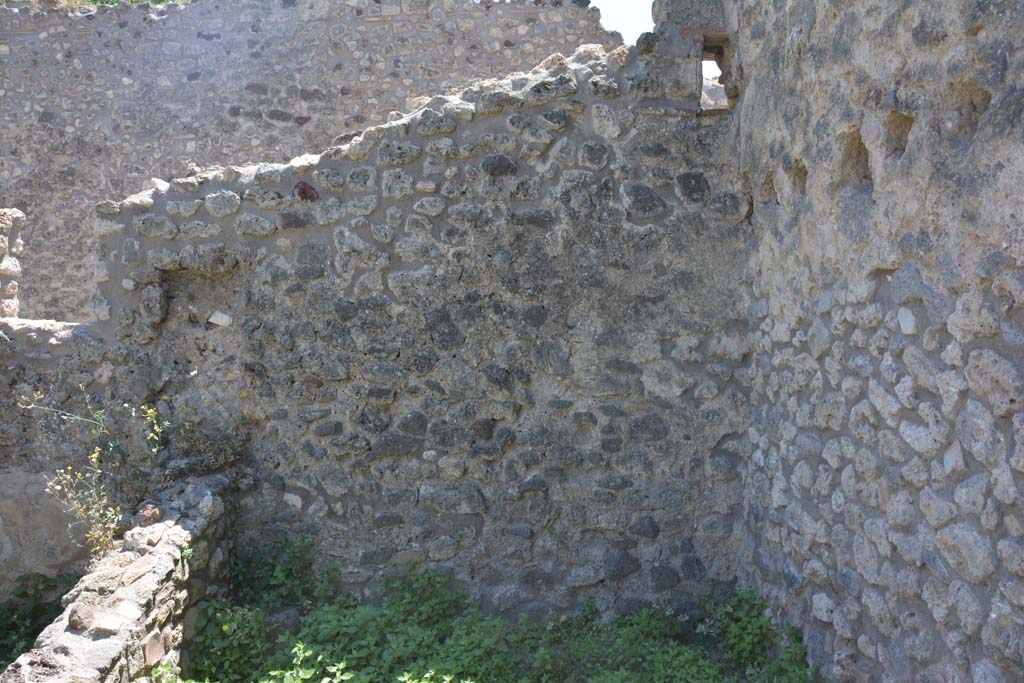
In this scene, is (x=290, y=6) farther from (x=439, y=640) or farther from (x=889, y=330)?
(x=889, y=330)

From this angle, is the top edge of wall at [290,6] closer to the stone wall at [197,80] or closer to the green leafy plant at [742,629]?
the stone wall at [197,80]

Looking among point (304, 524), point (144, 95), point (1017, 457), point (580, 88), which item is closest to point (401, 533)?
point (304, 524)

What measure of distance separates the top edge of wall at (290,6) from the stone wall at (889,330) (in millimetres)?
4327

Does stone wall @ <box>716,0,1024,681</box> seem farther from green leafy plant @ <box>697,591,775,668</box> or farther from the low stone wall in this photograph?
the low stone wall

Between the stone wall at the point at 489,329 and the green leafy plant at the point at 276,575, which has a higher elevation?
the stone wall at the point at 489,329

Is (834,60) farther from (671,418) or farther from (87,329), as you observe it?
(87,329)

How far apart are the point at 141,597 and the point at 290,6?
6.39 metres

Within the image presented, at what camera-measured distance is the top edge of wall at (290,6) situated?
27.6 feet

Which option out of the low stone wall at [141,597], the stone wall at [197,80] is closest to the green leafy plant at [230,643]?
the low stone wall at [141,597]

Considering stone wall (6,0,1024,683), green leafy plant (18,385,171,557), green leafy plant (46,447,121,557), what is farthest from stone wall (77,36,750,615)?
green leafy plant (46,447,121,557)

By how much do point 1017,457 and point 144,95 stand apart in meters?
8.32

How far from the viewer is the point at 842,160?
342 cm

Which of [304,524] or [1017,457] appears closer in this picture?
[1017,457]

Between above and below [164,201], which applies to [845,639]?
below
